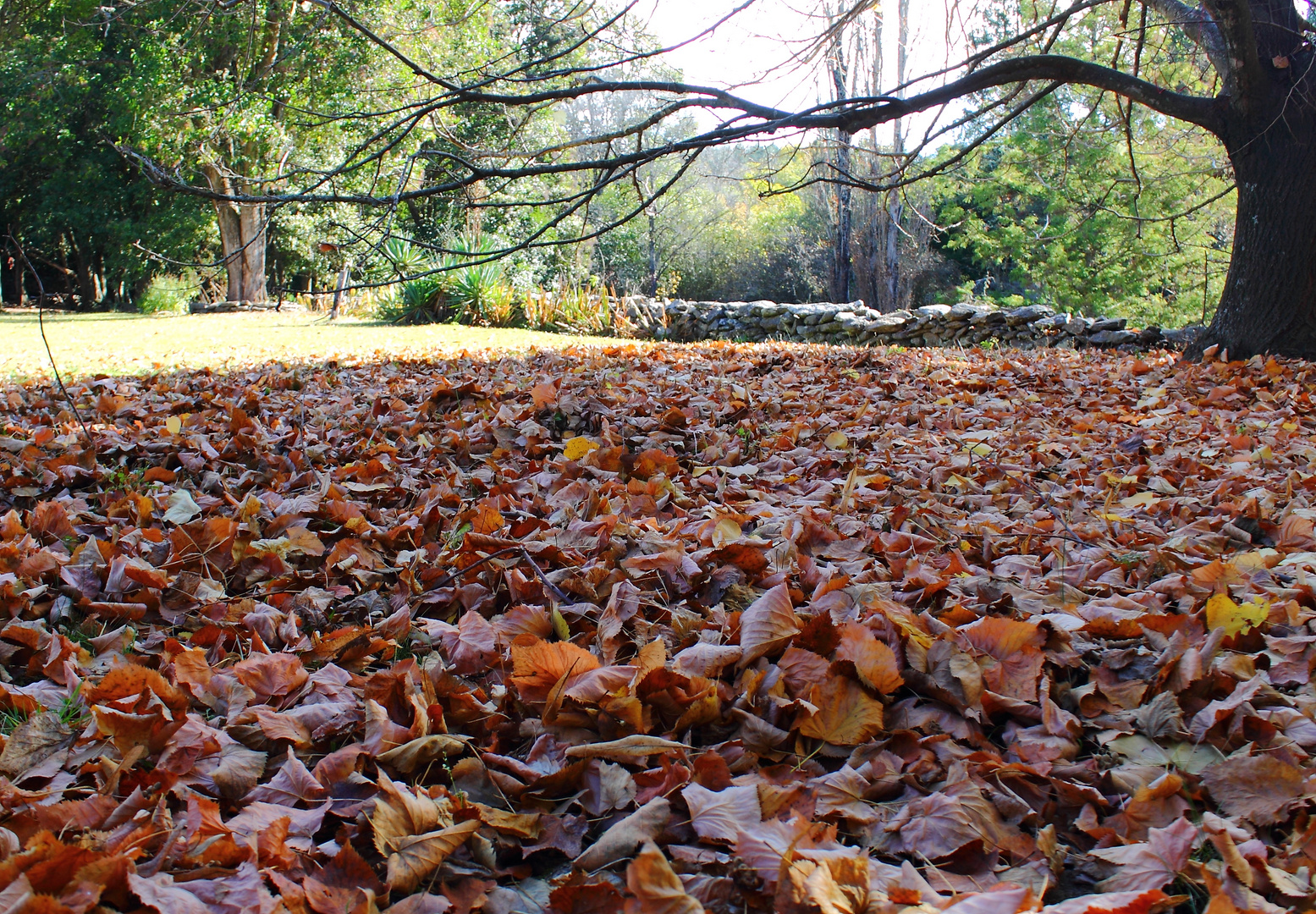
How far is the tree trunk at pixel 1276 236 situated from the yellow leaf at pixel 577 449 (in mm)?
5277

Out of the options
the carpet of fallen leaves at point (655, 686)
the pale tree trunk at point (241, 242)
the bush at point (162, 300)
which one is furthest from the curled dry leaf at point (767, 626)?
the bush at point (162, 300)

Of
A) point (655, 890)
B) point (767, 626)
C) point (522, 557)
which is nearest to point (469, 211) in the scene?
point (522, 557)

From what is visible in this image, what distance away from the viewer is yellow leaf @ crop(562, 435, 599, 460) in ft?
10.1

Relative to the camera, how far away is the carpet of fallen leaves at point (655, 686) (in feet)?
3.62

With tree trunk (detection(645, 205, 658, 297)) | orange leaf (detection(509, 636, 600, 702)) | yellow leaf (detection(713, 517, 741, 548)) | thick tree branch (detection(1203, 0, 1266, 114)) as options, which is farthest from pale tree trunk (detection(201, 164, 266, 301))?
orange leaf (detection(509, 636, 600, 702))

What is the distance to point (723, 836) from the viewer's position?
1.13 metres

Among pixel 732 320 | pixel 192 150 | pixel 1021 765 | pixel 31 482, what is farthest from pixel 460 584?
pixel 192 150

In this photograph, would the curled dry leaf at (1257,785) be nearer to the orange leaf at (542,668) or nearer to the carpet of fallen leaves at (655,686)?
the carpet of fallen leaves at (655,686)

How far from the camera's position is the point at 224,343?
356 inches

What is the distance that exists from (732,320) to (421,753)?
39.5 ft

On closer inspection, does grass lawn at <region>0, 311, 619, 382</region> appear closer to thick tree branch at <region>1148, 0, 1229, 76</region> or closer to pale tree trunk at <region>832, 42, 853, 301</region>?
thick tree branch at <region>1148, 0, 1229, 76</region>

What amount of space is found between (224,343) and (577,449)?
7578mm

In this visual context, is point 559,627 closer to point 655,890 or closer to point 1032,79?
point 655,890

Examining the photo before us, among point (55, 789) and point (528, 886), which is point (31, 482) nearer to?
point (55, 789)
